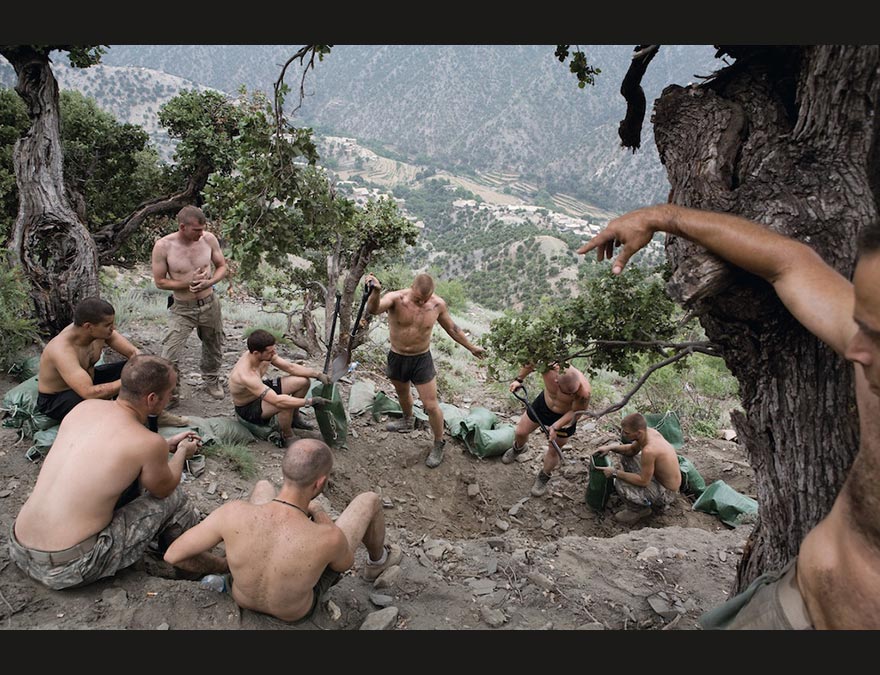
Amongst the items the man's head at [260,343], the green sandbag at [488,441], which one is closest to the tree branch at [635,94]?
the man's head at [260,343]

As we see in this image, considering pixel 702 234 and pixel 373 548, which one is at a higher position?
Answer: pixel 702 234

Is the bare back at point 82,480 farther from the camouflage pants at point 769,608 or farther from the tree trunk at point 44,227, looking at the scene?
the tree trunk at point 44,227

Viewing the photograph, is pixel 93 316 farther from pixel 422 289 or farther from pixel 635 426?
pixel 635 426

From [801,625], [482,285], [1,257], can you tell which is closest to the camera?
[801,625]

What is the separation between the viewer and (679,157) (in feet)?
8.21

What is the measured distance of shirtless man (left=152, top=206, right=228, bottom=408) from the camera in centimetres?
527

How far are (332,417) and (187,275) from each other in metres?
2.03

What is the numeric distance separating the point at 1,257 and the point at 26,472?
262 cm

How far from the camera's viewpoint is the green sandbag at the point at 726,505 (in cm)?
538

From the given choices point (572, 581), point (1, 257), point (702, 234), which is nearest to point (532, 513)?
point (572, 581)

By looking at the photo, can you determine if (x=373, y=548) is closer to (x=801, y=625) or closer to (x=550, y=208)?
(x=801, y=625)

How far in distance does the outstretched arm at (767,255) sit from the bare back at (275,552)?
1.89 m

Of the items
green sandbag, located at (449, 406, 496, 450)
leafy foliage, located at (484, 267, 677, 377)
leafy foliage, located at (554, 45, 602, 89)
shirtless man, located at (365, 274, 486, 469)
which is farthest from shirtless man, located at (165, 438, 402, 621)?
green sandbag, located at (449, 406, 496, 450)

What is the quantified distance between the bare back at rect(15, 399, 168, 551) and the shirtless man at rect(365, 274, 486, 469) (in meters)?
2.82
